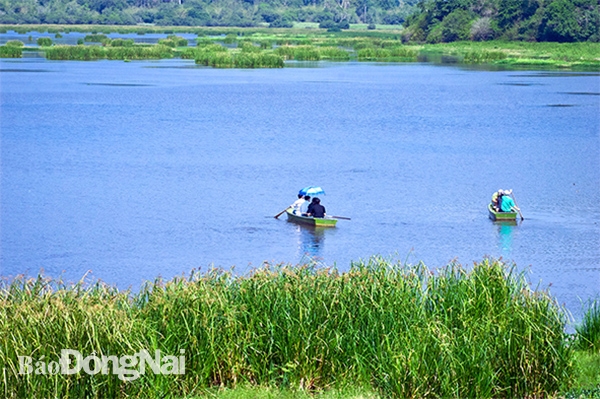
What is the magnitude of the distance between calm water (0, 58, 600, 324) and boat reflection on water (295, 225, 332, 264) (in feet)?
0.25

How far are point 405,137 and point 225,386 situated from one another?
33055 millimetres

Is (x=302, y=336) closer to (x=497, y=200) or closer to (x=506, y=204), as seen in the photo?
(x=506, y=204)

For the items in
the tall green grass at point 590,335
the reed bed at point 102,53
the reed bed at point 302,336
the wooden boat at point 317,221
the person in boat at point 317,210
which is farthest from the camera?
the reed bed at point 102,53

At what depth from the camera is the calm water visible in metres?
22.7

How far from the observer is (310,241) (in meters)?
23.8

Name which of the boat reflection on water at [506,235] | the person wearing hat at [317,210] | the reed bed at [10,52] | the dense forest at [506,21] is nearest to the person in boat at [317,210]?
the person wearing hat at [317,210]

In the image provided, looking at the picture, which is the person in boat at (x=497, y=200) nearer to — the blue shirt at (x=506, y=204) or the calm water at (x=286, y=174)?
the blue shirt at (x=506, y=204)

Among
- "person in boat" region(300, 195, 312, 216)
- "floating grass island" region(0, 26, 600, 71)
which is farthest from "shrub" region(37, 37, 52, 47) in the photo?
"person in boat" region(300, 195, 312, 216)

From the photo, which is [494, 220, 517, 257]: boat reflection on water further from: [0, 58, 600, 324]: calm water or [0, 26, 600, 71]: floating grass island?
[0, 26, 600, 71]: floating grass island

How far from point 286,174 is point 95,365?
2290cm

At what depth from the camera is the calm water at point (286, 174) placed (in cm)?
2266

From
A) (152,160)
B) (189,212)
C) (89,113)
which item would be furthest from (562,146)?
(89,113)

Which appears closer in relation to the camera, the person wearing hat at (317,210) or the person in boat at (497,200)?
the person wearing hat at (317,210)

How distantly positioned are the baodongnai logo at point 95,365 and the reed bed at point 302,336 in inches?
2.8
